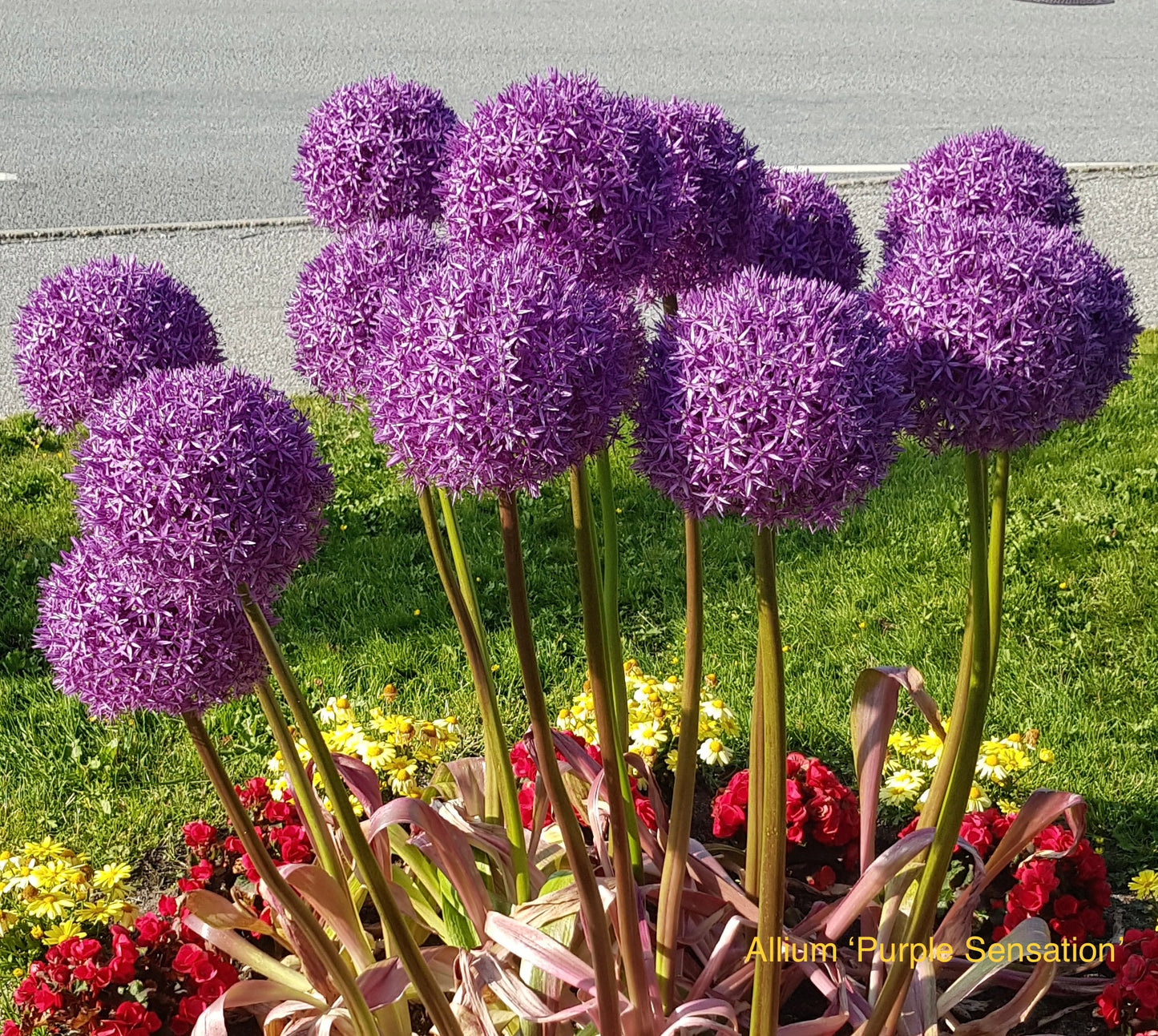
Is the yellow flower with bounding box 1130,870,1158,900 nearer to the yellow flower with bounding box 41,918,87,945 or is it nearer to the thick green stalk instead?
the thick green stalk

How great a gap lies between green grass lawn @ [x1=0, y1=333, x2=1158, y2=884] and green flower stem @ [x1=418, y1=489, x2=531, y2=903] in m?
1.39

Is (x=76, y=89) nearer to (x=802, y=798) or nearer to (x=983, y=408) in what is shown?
(x=802, y=798)

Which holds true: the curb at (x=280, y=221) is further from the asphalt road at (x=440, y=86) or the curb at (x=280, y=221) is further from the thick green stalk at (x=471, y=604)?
the thick green stalk at (x=471, y=604)

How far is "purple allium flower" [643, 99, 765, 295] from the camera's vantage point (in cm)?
209

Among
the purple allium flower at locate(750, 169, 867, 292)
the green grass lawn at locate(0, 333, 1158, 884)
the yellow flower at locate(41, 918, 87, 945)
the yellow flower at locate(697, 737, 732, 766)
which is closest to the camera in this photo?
the purple allium flower at locate(750, 169, 867, 292)

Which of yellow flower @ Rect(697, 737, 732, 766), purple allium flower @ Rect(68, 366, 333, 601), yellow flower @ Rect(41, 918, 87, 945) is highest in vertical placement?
purple allium flower @ Rect(68, 366, 333, 601)

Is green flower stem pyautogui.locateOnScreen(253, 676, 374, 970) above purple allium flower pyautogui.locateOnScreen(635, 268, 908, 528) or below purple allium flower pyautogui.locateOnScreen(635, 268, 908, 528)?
below

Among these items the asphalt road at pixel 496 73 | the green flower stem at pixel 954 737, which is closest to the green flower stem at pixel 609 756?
the green flower stem at pixel 954 737

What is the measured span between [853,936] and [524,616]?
5.19ft

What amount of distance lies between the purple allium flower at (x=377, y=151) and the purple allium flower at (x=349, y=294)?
0.20m

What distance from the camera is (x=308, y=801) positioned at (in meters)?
2.20

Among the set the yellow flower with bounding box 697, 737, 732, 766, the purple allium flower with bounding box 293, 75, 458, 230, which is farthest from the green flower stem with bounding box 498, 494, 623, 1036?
the yellow flower with bounding box 697, 737, 732, 766

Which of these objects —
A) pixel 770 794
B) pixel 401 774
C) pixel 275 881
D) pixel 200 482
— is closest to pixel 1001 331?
pixel 770 794

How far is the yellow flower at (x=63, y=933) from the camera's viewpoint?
298cm
